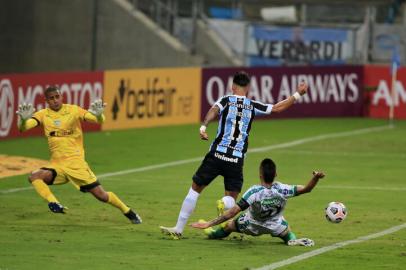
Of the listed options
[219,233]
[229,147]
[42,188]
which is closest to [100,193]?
[42,188]

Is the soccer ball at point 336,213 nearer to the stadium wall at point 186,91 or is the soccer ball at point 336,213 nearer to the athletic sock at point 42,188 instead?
the athletic sock at point 42,188

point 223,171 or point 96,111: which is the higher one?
point 96,111

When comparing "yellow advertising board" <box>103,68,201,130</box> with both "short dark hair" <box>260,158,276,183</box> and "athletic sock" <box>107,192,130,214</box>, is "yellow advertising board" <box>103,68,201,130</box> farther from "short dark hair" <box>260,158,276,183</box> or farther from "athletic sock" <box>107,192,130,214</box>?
"short dark hair" <box>260,158,276,183</box>

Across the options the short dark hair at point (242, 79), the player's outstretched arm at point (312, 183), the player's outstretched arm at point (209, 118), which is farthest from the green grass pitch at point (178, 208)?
the short dark hair at point (242, 79)

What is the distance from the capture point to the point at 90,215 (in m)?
17.8

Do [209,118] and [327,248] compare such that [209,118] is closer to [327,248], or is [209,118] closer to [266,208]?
[266,208]

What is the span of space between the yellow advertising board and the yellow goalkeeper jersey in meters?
14.7

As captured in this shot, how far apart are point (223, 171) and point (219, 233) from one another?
31.3 inches

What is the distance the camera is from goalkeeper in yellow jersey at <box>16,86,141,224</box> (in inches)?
653

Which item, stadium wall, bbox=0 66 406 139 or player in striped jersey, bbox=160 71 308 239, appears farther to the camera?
stadium wall, bbox=0 66 406 139

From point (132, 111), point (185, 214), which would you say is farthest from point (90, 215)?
point (132, 111)

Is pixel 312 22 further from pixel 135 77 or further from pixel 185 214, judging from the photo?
pixel 185 214

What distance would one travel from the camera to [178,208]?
743 inches

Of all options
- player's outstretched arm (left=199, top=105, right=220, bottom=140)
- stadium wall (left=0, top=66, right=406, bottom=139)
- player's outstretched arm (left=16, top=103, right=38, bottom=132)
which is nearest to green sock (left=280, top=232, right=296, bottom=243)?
player's outstretched arm (left=199, top=105, right=220, bottom=140)
